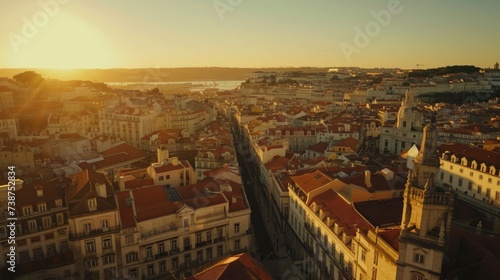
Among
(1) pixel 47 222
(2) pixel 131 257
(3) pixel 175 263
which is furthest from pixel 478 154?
(1) pixel 47 222

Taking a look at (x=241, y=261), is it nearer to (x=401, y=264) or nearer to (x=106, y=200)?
(x=401, y=264)

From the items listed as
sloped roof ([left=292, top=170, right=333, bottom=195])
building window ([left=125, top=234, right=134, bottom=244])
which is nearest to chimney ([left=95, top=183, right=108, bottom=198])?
building window ([left=125, top=234, right=134, bottom=244])

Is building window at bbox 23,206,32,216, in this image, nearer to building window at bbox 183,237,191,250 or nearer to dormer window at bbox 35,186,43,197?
dormer window at bbox 35,186,43,197

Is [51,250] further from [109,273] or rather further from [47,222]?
[109,273]

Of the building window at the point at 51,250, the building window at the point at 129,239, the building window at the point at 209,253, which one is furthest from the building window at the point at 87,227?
the building window at the point at 209,253

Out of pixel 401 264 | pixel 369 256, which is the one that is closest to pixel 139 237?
pixel 369 256

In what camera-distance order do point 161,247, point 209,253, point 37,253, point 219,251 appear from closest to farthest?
point 37,253
point 161,247
point 209,253
point 219,251

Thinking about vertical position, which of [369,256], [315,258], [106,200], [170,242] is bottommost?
[315,258]

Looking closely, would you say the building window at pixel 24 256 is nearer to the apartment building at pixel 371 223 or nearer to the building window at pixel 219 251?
the building window at pixel 219 251

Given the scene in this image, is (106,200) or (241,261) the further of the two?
(106,200)
